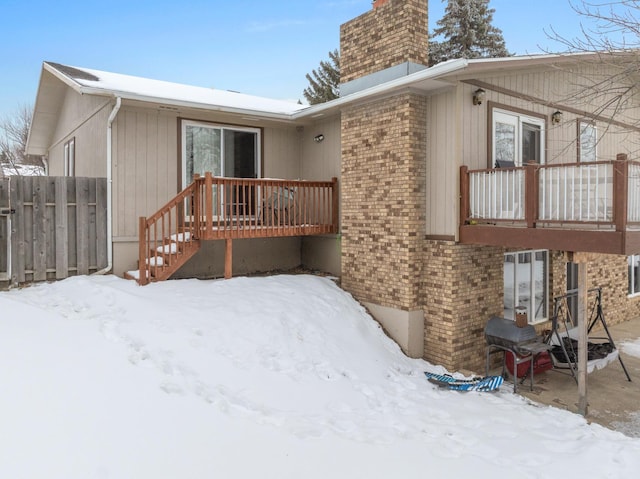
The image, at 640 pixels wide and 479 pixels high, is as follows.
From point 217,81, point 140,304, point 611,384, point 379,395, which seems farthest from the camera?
point 217,81

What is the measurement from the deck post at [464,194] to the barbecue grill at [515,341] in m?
1.78

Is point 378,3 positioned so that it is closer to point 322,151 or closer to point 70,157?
point 322,151

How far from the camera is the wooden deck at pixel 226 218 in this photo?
8117 millimetres

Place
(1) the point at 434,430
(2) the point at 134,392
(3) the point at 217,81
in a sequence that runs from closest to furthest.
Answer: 1. (2) the point at 134,392
2. (1) the point at 434,430
3. (3) the point at 217,81

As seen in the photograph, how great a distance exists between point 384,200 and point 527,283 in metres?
3.63

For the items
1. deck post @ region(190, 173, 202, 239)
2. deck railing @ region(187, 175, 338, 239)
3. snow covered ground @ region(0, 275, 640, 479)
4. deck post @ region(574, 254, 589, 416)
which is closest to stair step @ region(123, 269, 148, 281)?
snow covered ground @ region(0, 275, 640, 479)

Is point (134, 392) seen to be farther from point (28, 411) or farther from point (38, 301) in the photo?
point (38, 301)

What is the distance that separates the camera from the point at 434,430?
17.7 feet

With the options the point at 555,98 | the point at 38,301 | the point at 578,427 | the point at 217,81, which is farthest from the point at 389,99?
the point at 217,81

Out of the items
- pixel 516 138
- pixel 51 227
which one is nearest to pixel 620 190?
pixel 516 138

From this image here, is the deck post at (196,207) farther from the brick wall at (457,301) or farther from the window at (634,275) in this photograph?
the window at (634,275)

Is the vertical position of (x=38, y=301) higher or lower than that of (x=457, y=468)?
higher

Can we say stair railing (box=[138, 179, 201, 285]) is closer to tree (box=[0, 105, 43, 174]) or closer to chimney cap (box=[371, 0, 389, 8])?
chimney cap (box=[371, 0, 389, 8])

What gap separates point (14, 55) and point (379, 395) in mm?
41456
